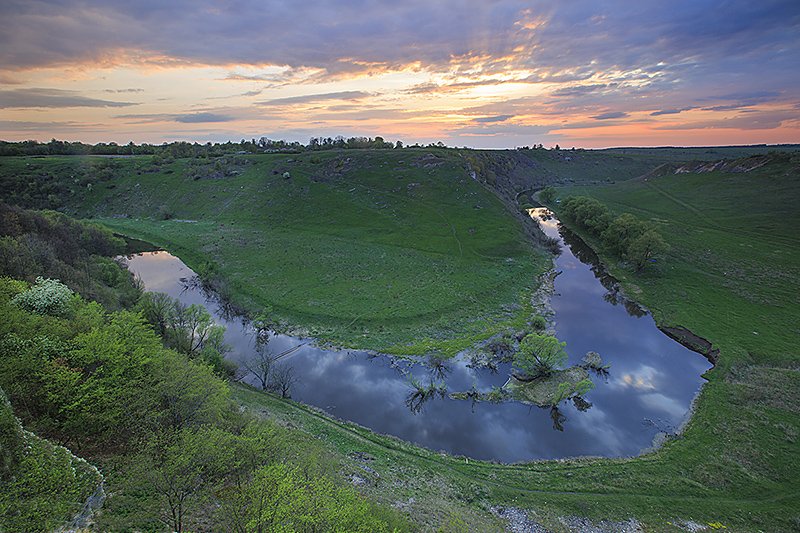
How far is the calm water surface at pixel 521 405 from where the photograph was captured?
3397cm

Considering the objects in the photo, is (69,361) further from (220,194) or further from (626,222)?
(220,194)

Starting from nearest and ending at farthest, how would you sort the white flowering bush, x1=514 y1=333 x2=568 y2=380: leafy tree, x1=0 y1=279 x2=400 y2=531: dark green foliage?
x1=0 y1=279 x2=400 y2=531: dark green foliage
the white flowering bush
x1=514 y1=333 x2=568 y2=380: leafy tree

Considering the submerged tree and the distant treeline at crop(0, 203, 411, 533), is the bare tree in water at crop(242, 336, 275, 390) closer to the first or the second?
the distant treeline at crop(0, 203, 411, 533)

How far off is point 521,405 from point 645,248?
52383 mm

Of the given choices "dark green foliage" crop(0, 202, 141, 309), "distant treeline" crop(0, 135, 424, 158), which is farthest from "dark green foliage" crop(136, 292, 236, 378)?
"distant treeline" crop(0, 135, 424, 158)

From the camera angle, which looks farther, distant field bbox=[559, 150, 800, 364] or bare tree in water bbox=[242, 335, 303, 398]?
distant field bbox=[559, 150, 800, 364]

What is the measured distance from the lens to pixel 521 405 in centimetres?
3803

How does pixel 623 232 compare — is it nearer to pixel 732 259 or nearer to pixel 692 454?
pixel 732 259

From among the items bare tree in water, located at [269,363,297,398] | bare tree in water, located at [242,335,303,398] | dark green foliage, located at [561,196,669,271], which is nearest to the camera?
bare tree in water, located at [269,363,297,398]

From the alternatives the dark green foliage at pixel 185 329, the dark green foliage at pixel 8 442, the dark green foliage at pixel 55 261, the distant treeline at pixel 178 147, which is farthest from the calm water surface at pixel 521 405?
the distant treeline at pixel 178 147

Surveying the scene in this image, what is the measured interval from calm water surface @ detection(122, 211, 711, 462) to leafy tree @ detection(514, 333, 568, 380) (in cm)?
295

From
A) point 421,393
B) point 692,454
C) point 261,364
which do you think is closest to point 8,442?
point 261,364

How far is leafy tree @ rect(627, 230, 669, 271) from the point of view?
71.9 m

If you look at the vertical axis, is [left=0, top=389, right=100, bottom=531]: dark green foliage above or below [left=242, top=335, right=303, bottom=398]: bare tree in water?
above
